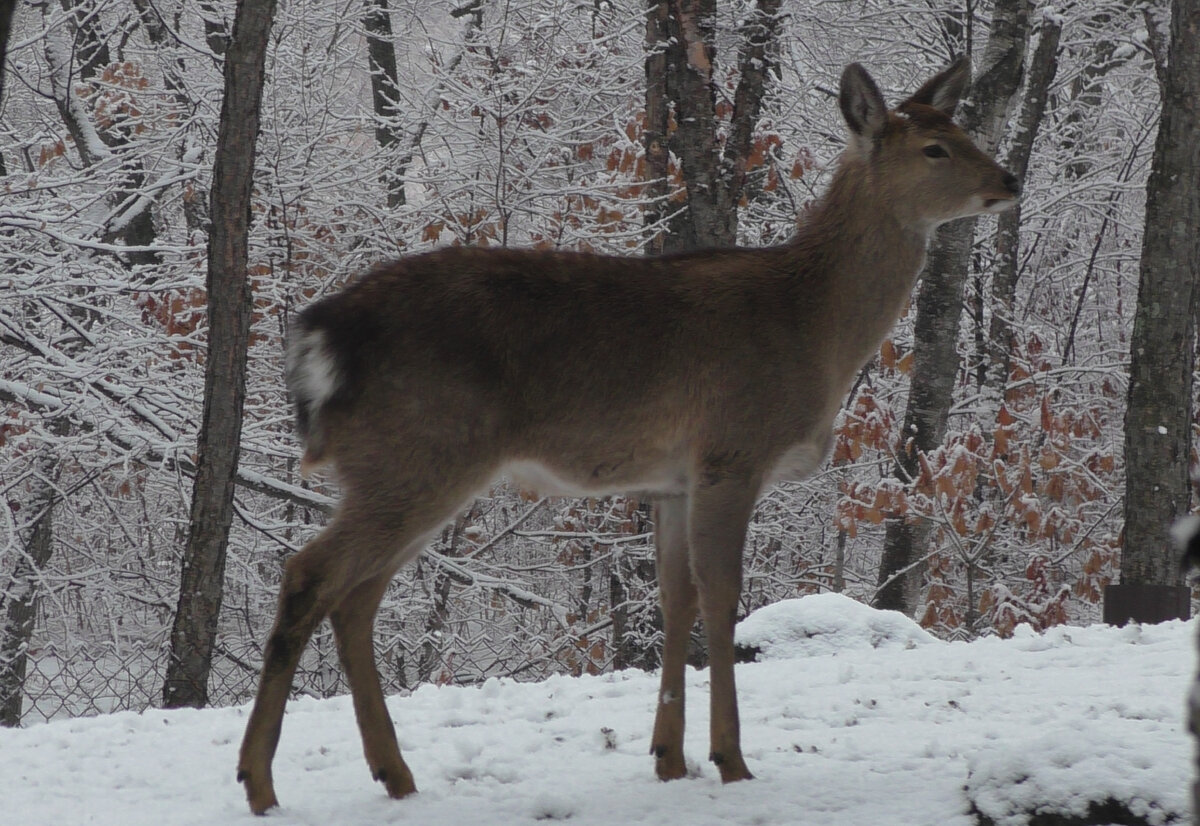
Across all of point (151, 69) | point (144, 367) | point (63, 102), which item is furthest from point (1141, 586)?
point (151, 69)

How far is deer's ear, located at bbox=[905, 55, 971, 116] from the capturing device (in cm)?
568

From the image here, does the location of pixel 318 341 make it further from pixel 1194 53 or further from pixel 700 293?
pixel 1194 53

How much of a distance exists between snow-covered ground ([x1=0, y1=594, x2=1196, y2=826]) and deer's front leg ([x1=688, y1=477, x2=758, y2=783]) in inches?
5.9

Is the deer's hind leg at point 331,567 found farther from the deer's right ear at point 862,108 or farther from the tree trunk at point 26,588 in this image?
the tree trunk at point 26,588

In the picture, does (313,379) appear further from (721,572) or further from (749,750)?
(749,750)

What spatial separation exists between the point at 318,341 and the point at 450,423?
1.77 feet

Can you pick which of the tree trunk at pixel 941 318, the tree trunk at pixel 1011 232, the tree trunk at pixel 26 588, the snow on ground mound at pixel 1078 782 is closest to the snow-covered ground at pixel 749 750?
the snow on ground mound at pixel 1078 782

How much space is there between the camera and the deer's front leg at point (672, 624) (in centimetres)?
468

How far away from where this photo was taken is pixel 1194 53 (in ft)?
32.1

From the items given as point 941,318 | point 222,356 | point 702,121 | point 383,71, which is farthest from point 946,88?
point 383,71

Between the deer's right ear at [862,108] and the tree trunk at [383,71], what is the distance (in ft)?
31.4

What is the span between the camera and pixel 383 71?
1498cm

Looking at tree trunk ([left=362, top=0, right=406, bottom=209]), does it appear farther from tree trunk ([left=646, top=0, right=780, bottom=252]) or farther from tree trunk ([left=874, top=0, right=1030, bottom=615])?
tree trunk ([left=874, top=0, right=1030, bottom=615])

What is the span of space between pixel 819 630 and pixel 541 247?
3.94 metres
